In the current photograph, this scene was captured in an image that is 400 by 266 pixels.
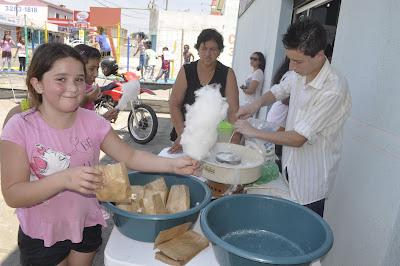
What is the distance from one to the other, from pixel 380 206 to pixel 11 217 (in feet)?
11.3

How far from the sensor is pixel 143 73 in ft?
50.6

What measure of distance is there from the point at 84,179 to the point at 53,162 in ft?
1.16

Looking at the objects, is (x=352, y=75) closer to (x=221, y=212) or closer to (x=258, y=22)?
(x=221, y=212)

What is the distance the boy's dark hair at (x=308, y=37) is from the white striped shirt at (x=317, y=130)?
0.47 feet

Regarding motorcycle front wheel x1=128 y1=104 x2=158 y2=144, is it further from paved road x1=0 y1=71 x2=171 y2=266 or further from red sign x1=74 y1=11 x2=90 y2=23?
red sign x1=74 y1=11 x2=90 y2=23

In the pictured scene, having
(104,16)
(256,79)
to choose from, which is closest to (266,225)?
(256,79)

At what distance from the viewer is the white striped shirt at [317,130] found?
1.74 m

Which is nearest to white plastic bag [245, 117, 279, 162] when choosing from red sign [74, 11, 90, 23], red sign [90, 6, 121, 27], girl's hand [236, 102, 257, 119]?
girl's hand [236, 102, 257, 119]

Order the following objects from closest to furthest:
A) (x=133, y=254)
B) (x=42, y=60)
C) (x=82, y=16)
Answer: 1. (x=133, y=254)
2. (x=42, y=60)
3. (x=82, y=16)

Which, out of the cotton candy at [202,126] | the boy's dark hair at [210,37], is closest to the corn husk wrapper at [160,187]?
the cotton candy at [202,126]

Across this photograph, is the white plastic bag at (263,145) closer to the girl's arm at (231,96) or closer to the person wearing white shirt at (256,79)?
the girl's arm at (231,96)

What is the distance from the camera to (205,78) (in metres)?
2.86

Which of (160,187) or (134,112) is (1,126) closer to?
(134,112)

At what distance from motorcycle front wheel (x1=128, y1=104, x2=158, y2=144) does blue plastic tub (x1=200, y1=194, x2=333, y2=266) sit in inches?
185
